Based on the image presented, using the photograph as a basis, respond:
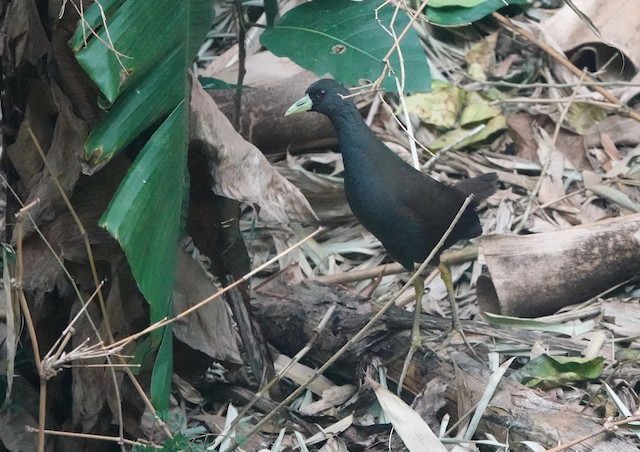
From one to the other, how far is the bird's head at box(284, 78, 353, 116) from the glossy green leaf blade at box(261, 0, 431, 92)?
0.43 metres

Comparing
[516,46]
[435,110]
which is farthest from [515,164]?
[516,46]

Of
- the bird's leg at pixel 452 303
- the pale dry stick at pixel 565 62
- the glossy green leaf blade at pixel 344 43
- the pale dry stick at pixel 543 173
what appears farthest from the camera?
the pale dry stick at pixel 565 62

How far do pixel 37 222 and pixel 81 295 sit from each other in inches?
9.2

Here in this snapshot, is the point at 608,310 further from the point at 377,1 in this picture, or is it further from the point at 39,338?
the point at 39,338

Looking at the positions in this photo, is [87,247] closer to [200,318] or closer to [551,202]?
[200,318]

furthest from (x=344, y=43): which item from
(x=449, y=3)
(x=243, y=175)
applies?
(x=449, y=3)

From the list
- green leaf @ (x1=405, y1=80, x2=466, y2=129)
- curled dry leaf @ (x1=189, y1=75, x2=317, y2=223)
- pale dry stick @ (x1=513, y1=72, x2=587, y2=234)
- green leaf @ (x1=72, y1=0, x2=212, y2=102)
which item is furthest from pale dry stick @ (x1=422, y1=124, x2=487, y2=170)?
green leaf @ (x1=72, y1=0, x2=212, y2=102)

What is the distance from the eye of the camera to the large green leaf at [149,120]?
1.99 meters

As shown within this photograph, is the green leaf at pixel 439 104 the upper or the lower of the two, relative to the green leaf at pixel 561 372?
upper

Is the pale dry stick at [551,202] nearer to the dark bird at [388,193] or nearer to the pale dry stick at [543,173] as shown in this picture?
the pale dry stick at [543,173]

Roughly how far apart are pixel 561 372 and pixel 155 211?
1519 mm

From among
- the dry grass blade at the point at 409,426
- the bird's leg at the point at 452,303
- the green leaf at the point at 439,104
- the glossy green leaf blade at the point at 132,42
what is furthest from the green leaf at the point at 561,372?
the green leaf at the point at 439,104

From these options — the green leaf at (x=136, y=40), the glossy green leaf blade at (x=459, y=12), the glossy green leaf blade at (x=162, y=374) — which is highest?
the green leaf at (x=136, y=40)

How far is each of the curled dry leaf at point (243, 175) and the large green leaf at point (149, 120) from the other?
71 millimetres
